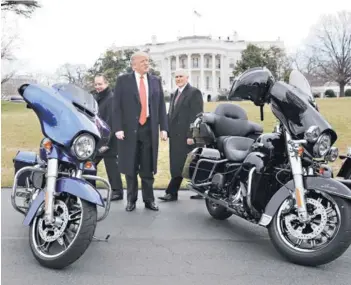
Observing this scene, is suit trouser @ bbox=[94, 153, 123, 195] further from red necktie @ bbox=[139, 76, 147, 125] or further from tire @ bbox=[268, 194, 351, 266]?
tire @ bbox=[268, 194, 351, 266]

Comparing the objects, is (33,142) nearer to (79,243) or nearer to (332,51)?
(79,243)

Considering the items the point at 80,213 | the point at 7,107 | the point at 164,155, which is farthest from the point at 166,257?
the point at 7,107

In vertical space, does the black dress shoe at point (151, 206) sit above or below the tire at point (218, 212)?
below

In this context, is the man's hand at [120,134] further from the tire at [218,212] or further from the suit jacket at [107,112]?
the tire at [218,212]

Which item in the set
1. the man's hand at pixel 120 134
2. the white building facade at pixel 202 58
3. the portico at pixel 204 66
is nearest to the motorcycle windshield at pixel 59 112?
the man's hand at pixel 120 134

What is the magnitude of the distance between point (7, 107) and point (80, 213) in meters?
34.1

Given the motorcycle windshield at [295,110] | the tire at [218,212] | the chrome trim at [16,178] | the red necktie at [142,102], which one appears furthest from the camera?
the red necktie at [142,102]

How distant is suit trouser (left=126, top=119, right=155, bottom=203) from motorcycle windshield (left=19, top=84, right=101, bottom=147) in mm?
1835

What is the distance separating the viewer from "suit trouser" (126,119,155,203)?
5.79m

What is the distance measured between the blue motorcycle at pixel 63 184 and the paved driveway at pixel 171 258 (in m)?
0.20

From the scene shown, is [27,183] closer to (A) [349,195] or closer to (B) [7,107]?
(A) [349,195]

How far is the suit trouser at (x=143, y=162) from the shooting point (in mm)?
5785

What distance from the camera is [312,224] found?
374 centimetres

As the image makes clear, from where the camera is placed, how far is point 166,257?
13.1 feet
